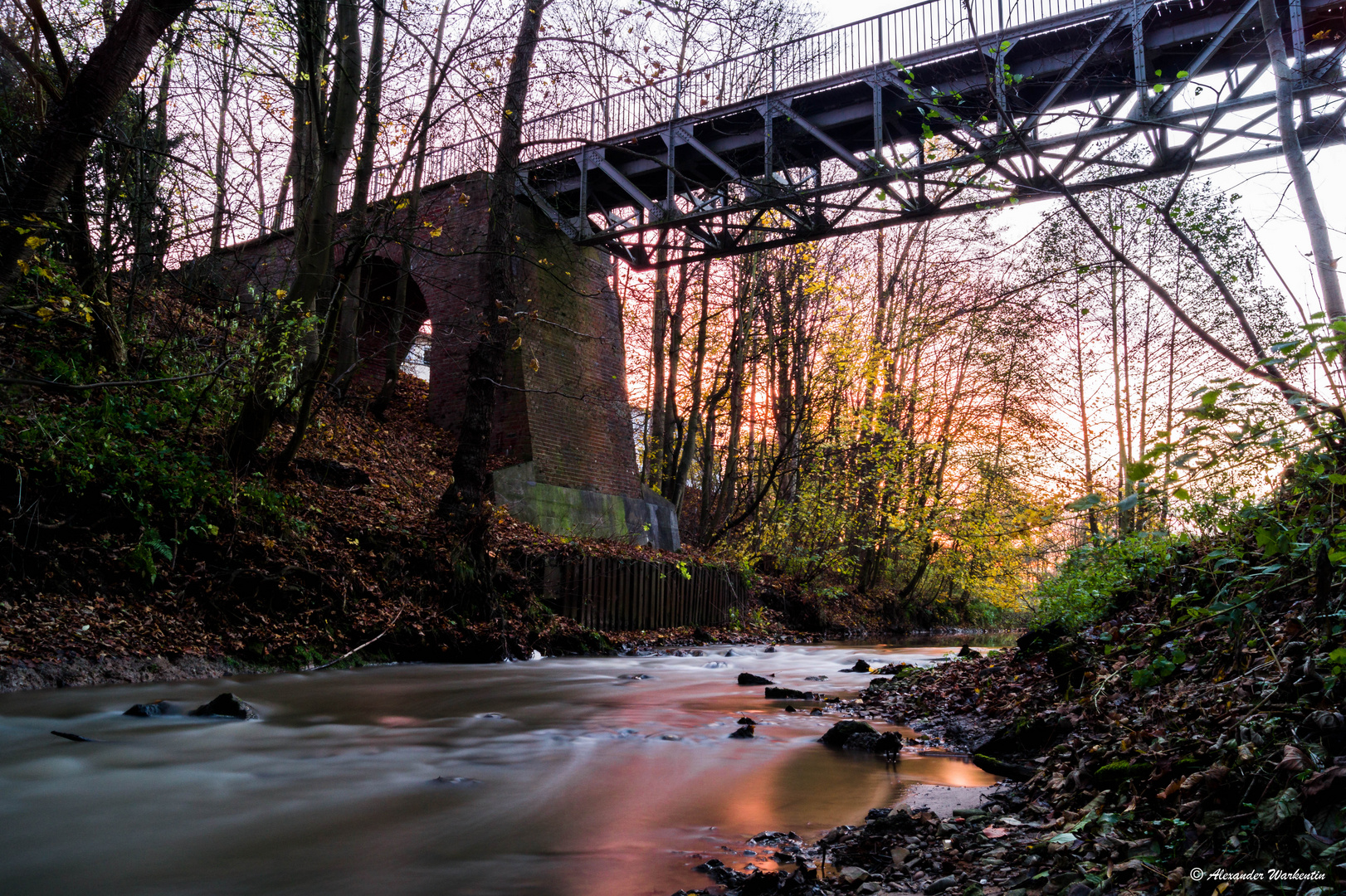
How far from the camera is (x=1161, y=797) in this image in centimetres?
272

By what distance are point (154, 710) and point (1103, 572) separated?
8151mm

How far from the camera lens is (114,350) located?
9773 mm

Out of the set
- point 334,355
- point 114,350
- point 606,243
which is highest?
point 606,243

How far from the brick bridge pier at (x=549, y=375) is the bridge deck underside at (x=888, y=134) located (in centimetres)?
126

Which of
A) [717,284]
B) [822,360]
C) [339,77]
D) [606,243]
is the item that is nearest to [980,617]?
[822,360]

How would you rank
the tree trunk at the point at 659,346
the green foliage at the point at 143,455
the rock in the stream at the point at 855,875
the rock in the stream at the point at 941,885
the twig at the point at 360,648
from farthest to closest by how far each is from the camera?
1. the tree trunk at the point at 659,346
2. the twig at the point at 360,648
3. the green foliage at the point at 143,455
4. the rock in the stream at the point at 855,875
5. the rock in the stream at the point at 941,885

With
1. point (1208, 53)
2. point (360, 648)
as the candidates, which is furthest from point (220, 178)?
point (1208, 53)

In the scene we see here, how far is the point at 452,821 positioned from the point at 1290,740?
3.26 m

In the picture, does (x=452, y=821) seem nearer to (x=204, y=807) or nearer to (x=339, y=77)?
(x=204, y=807)

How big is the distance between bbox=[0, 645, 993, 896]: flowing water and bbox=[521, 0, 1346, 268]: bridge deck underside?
6346mm

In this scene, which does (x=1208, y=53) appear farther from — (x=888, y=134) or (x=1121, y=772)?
(x=1121, y=772)

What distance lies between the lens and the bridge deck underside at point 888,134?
1070 centimetres

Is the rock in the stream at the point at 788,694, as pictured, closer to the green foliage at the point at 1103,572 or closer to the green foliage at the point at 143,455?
the green foliage at the point at 1103,572

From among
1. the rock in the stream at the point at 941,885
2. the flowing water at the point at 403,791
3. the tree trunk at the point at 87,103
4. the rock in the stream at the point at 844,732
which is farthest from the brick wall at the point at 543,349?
the rock in the stream at the point at 941,885
